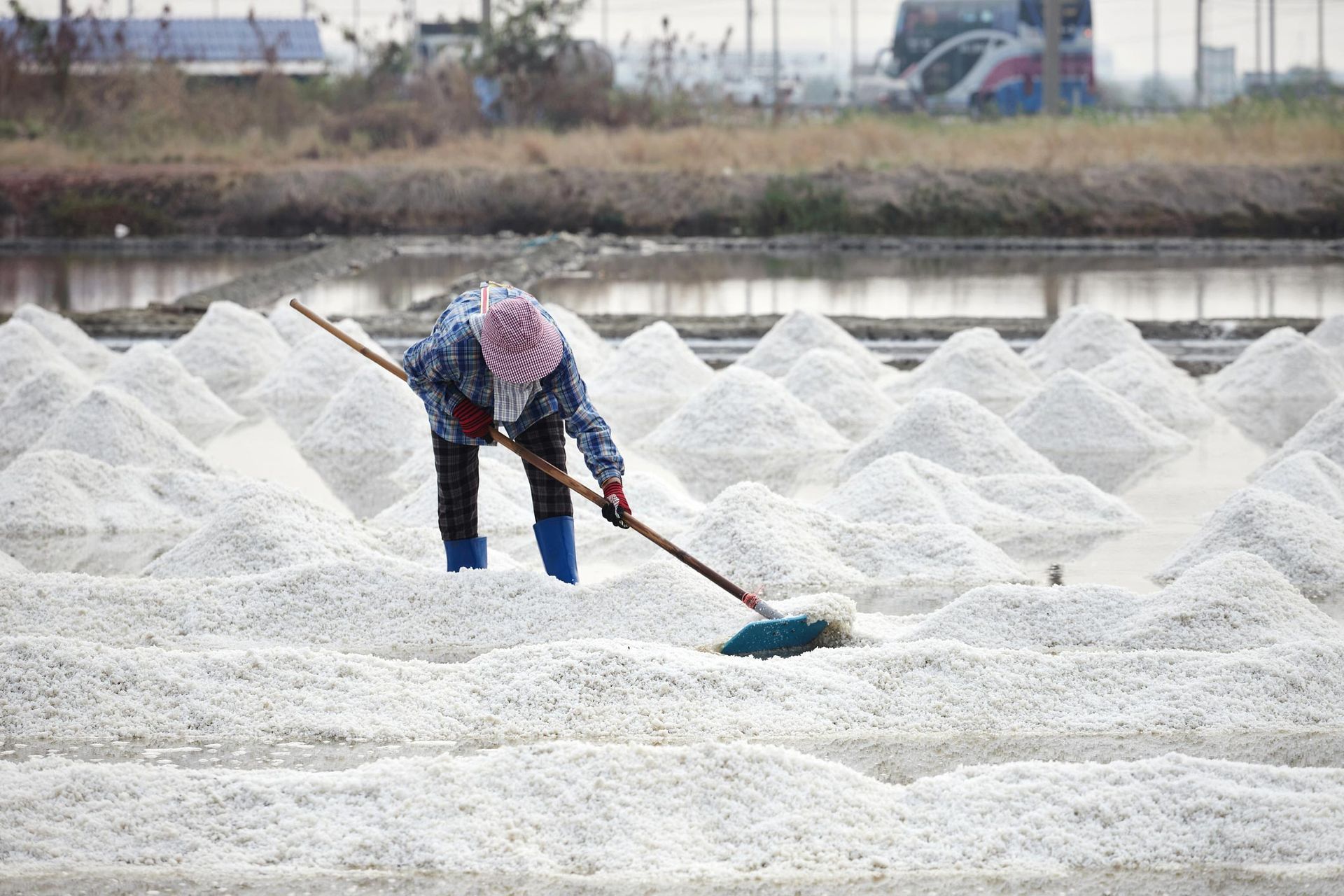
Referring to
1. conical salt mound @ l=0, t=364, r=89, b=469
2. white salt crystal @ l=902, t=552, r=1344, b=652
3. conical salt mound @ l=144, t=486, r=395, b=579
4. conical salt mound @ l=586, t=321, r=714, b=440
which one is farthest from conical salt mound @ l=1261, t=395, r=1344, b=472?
conical salt mound @ l=0, t=364, r=89, b=469

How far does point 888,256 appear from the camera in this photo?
721 inches

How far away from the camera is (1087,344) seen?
9.55 m

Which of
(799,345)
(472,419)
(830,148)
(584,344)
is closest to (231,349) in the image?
(584,344)

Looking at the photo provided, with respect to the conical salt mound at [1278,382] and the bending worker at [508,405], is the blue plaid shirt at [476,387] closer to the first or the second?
the bending worker at [508,405]

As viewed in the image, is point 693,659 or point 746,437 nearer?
point 693,659

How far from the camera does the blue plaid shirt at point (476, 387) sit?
452 cm

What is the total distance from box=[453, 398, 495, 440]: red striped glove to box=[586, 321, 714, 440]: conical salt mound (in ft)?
11.9

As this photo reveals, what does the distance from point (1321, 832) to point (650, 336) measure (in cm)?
635

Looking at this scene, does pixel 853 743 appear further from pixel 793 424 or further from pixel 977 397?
pixel 977 397

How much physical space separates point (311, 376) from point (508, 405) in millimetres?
4639

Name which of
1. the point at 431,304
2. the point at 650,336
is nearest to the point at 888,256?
the point at 431,304

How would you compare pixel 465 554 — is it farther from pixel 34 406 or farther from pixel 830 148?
pixel 830 148

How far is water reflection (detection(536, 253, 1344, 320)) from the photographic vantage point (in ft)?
42.7

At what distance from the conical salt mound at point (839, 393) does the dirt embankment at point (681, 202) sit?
11.3 metres
